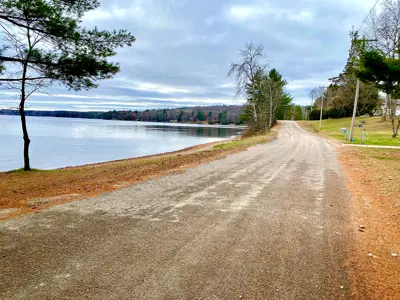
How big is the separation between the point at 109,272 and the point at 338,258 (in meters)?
2.77

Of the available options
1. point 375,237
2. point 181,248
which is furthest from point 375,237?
point 181,248

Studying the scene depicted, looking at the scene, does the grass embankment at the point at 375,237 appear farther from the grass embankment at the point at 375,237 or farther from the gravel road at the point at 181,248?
the gravel road at the point at 181,248

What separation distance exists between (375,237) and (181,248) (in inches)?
119

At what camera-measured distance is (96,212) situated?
5.03m

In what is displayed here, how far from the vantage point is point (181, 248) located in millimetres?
3646

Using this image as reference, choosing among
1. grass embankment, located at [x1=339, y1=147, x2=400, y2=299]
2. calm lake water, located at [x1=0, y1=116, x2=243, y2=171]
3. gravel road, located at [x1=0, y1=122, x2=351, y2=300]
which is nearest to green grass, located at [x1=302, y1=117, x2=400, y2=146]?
calm lake water, located at [x1=0, y1=116, x2=243, y2=171]

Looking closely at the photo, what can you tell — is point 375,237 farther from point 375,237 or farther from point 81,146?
point 81,146

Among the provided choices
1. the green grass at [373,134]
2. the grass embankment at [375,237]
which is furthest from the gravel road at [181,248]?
the green grass at [373,134]

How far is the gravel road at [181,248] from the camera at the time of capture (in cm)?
277

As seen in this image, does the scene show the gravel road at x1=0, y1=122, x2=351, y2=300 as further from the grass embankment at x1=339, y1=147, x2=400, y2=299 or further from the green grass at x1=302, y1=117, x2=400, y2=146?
the green grass at x1=302, y1=117, x2=400, y2=146

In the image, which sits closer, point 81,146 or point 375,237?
point 375,237

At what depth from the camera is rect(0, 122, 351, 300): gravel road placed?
277cm

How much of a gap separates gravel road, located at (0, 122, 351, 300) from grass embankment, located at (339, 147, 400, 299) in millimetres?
170

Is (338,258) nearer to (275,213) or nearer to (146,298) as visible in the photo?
(275,213)
